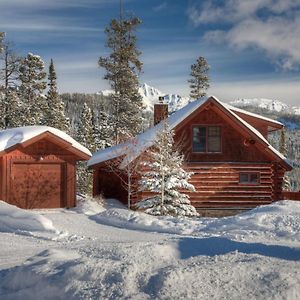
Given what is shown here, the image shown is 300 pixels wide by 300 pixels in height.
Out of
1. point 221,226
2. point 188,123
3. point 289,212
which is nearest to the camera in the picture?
point 221,226

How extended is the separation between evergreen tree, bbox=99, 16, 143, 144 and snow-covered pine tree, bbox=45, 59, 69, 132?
10174 mm

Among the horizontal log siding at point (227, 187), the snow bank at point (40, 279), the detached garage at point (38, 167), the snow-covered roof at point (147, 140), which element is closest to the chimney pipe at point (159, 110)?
the snow-covered roof at point (147, 140)

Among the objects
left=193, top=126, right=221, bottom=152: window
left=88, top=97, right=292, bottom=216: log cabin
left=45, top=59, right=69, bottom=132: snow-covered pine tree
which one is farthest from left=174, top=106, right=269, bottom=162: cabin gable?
left=45, top=59, right=69, bottom=132: snow-covered pine tree

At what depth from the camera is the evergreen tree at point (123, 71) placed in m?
38.2

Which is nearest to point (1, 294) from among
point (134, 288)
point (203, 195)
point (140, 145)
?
point (134, 288)

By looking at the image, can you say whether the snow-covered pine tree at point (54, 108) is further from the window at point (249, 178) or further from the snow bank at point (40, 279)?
the snow bank at point (40, 279)

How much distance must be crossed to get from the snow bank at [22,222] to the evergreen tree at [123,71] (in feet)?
73.6

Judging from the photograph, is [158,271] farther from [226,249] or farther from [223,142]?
[223,142]

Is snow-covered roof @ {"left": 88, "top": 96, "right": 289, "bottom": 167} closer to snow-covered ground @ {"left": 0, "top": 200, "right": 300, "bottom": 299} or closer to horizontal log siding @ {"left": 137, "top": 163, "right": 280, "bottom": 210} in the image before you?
horizontal log siding @ {"left": 137, "top": 163, "right": 280, "bottom": 210}

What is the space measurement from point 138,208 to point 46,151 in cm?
513

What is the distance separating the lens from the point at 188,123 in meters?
25.2

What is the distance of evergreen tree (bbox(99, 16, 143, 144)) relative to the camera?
38219mm

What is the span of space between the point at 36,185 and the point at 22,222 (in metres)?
5.99

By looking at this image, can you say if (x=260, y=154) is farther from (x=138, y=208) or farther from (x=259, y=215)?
(x=259, y=215)
